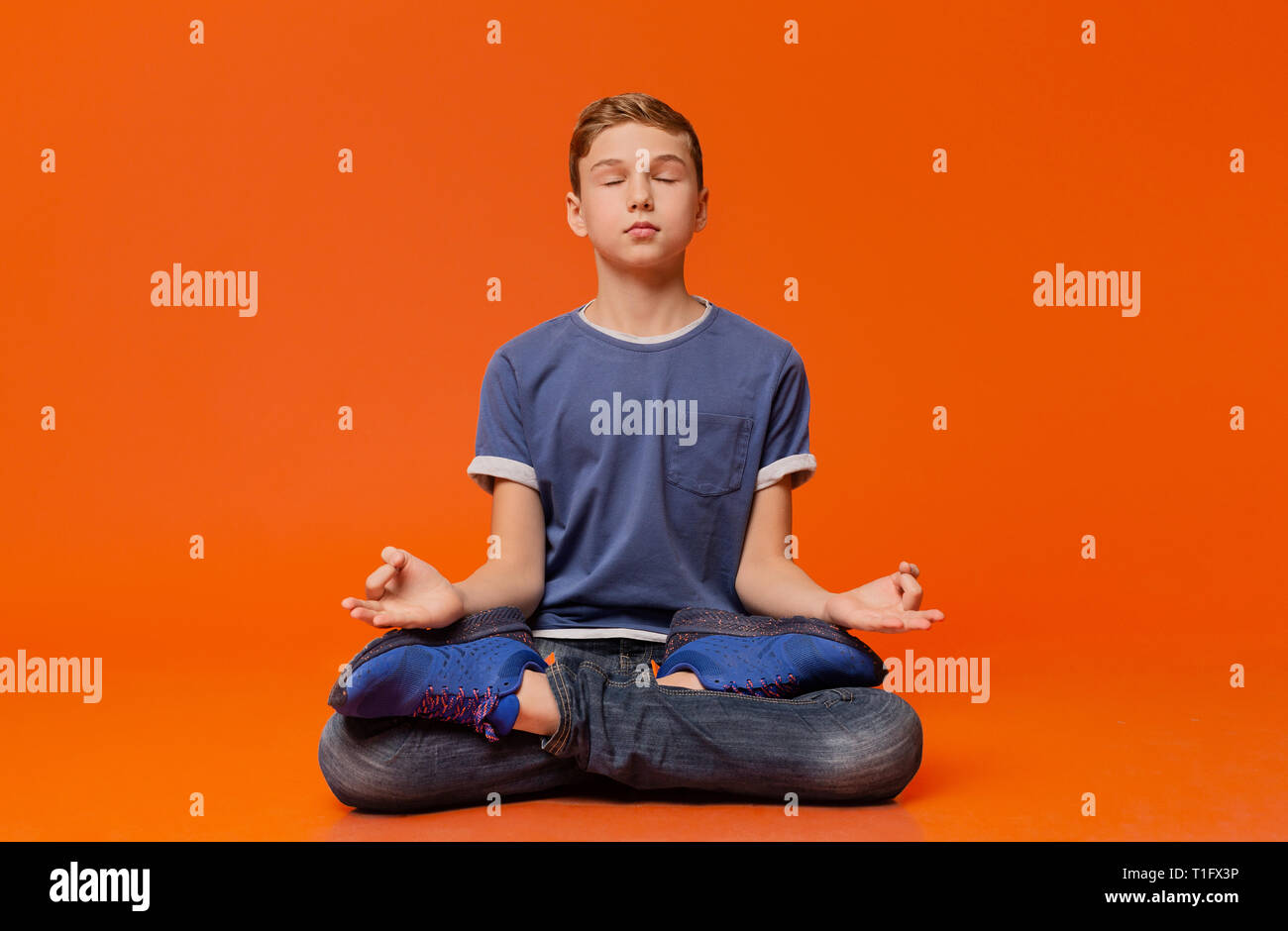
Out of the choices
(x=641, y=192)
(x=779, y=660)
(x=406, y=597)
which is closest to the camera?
(x=406, y=597)

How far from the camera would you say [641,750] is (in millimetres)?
1894

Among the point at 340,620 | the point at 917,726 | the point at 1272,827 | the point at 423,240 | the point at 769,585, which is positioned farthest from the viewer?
the point at 423,240

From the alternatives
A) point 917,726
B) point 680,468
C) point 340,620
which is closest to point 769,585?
point 680,468

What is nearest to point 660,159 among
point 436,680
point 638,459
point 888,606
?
point 638,459

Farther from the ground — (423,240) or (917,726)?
(423,240)

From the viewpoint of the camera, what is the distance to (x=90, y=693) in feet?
9.04

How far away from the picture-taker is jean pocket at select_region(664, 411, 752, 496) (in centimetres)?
233

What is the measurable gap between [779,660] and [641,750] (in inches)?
11.2

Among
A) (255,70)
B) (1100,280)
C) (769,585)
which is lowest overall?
(769,585)

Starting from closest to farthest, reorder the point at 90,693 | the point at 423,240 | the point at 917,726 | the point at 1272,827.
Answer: the point at 1272,827 < the point at 917,726 < the point at 90,693 < the point at 423,240

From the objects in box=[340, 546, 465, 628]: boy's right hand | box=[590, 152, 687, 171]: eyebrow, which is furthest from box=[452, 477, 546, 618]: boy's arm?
box=[590, 152, 687, 171]: eyebrow

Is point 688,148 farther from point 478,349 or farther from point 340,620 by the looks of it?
point 340,620

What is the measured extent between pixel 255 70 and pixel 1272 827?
2.96m

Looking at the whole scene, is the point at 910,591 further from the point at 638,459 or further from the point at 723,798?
the point at 638,459
